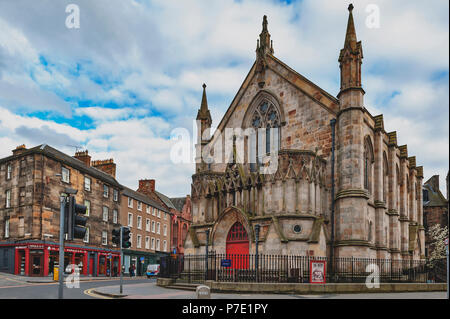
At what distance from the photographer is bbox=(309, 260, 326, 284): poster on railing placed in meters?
19.3

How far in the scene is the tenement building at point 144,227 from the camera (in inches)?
2002

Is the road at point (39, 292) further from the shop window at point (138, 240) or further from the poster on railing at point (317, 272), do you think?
Result: the shop window at point (138, 240)

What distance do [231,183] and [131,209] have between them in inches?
1075

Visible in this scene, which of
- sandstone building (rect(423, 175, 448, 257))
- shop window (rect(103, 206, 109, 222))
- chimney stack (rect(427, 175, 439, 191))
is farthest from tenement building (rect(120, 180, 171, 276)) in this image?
chimney stack (rect(427, 175, 439, 191))

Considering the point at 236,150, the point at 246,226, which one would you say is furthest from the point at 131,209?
the point at 246,226

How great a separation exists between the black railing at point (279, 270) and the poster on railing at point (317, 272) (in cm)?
77

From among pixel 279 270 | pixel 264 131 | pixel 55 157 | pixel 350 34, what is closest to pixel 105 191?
pixel 55 157

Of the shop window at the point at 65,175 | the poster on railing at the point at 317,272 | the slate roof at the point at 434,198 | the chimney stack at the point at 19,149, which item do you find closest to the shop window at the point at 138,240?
the shop window at the point at 65,175

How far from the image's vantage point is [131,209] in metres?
51.5

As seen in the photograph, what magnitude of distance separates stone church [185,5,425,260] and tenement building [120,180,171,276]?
21.2m

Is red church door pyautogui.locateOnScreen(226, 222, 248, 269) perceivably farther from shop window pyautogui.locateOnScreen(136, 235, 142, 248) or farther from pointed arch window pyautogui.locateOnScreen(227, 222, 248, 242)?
shop window pyautogui.locateOnScreen(136, 235, 142, 248)

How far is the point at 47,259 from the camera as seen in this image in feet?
114
